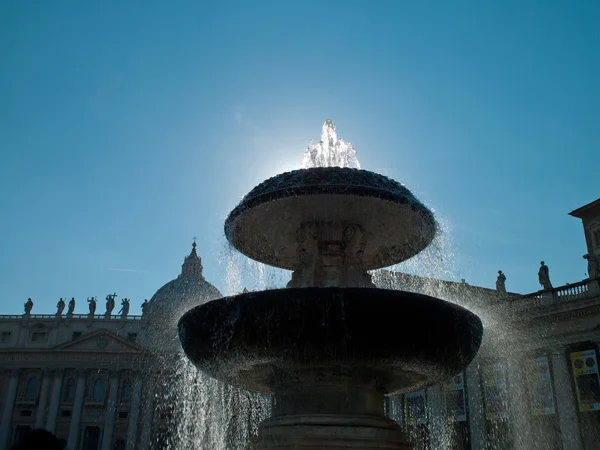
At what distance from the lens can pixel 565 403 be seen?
2322 cm

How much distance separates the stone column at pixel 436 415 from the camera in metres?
28.4

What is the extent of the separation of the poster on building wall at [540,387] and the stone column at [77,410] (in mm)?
43163

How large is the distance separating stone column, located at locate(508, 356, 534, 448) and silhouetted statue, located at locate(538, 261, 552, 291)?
3990mm

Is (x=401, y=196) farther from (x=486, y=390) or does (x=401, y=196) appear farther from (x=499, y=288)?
(x=499, y=288)

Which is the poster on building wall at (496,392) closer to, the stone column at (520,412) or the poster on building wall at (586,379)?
the stone column at (520,412)

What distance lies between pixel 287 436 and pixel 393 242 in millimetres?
3286

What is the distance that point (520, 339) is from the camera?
25969 mm

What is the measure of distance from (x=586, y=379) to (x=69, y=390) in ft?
160

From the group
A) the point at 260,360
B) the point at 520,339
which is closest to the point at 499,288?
the point at 520,339

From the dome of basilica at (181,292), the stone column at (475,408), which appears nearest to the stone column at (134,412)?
the dome of basilica at (181,292)

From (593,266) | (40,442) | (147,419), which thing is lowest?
(40,442)

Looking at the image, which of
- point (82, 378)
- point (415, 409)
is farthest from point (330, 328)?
point (82, 378)

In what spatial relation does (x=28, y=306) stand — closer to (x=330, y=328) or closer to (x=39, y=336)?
(x=39, y=336)

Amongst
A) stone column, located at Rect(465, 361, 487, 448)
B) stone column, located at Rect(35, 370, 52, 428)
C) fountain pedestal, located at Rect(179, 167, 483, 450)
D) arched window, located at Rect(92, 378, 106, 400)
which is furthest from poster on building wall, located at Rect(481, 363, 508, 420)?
stone column, located at Rect(35, 370, 52, 428)
